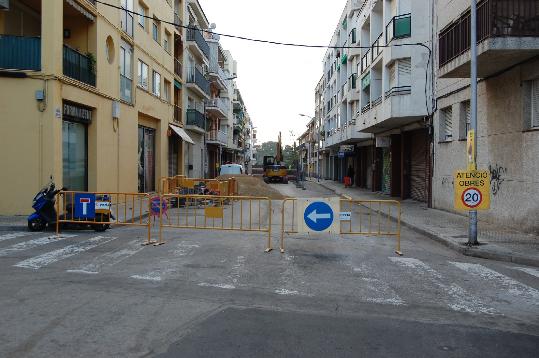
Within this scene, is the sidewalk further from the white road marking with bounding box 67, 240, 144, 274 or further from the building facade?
the building facade

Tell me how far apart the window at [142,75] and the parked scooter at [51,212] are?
42.1 feet

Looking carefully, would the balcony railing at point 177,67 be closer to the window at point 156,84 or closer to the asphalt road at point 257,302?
the window at point 156,84

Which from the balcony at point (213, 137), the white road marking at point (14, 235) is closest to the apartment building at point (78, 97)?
the white road marking at point (14, 235)

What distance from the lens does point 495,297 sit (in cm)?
660

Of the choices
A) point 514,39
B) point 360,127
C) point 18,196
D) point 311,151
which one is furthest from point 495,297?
point 311,151

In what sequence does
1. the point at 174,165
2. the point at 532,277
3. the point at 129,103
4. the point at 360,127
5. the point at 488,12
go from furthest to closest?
the point at 174,165 → the point at 360,127 → the point at 129,103 → the point at 488,12 → the point at 532,277

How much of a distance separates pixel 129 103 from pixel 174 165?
36.8 feet

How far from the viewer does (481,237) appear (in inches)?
464

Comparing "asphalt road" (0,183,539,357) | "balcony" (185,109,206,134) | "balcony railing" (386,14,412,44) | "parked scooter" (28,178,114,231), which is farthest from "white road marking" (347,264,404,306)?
"balcony" (185,109,206,134)

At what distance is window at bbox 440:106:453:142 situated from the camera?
18.3 m

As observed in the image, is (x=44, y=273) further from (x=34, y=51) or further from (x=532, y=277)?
(x=34, y=51)

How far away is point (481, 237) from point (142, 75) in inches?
719

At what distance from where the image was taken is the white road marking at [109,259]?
25.6 feet

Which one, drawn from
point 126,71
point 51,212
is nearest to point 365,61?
point 126,71
